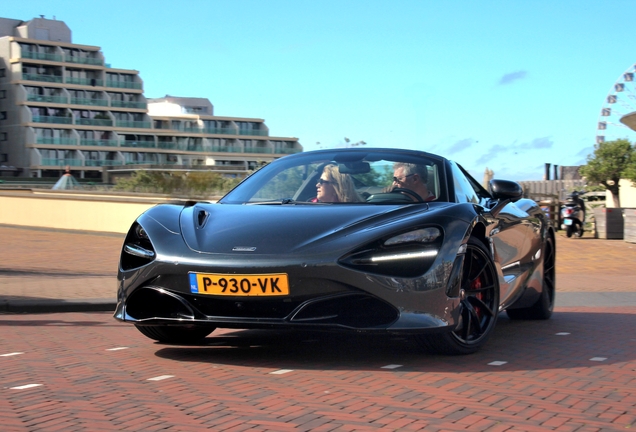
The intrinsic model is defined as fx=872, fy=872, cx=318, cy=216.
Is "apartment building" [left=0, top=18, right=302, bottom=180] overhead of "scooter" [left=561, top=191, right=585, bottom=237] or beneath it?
overhead

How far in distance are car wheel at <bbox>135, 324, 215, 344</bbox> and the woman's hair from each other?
1.31 m

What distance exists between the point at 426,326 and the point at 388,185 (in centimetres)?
138

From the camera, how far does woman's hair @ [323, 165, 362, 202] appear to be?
19.0 ft

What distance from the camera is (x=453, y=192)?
586 centimetres

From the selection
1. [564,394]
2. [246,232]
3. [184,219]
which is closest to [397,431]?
[564,394]

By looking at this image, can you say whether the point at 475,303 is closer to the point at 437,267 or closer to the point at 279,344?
the point at 437,267

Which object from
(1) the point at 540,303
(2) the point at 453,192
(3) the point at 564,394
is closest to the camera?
(3) the point at 564,394

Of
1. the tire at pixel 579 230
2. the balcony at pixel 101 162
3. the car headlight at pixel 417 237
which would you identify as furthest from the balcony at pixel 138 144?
the car headlight at pixel 417 237

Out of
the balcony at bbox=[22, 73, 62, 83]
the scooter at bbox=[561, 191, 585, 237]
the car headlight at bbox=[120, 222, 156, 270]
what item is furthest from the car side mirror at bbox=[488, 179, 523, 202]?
the balcony at bbox=[22, 73, 62, 83]

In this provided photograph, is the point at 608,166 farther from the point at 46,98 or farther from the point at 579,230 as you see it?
the point at 46,98

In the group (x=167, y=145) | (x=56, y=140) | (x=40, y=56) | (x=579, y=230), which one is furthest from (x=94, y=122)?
(x=579, y=230)

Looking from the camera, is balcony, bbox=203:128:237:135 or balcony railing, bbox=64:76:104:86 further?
balcony, bbox=203:128:237:135

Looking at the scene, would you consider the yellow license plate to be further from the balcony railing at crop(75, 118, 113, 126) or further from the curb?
the balcony railing at crop(75, 118, 113, 126)

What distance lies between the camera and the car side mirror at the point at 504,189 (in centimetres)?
653
